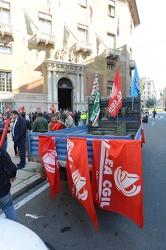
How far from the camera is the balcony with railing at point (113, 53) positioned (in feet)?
89.0

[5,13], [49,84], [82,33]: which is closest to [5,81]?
[49,84]

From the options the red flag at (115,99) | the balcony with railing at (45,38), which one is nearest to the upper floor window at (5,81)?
the balcony with railing at (45,38)

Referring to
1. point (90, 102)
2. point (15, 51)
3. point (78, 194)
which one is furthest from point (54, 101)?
point (78, 194)

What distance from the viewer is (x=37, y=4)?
21.5 meters

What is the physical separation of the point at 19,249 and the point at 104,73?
2789 centimetres

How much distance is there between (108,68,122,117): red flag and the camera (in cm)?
614

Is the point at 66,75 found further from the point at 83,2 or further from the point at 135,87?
the point at 135,87

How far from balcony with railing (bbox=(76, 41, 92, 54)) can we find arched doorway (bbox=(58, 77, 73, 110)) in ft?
14.6

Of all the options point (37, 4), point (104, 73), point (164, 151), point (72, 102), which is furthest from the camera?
point (104, 73)

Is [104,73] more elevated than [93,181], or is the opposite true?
[104,73]

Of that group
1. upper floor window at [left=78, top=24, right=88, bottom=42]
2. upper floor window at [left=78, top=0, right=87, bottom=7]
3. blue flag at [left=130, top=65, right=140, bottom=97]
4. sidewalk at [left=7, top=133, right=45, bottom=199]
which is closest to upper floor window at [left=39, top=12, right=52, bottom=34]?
upper floor window at [left=78, top=24, right=88, bottom=42]

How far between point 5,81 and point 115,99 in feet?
57.6

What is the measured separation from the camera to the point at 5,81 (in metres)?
20.2

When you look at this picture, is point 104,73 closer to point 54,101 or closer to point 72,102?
point 72,102
